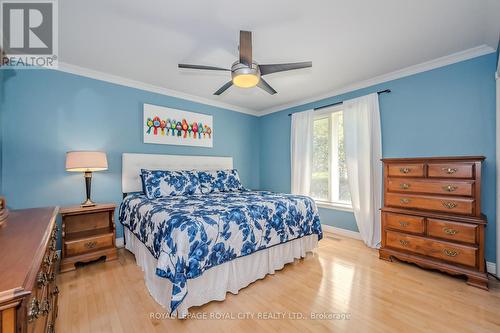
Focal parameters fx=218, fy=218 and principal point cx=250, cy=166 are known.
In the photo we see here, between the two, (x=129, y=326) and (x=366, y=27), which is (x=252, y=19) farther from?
(x=129, y=326)

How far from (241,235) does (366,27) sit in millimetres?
2256

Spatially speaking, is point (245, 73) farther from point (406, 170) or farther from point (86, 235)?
point (86, 235)

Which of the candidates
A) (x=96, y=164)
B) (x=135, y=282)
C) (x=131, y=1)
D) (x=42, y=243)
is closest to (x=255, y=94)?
(x=131, y=1)

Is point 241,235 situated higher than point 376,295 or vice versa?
point 241,235

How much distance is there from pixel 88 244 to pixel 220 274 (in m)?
1.68

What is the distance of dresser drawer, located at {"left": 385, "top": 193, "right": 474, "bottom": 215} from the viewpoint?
2.15 metres

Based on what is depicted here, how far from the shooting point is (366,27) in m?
2.03

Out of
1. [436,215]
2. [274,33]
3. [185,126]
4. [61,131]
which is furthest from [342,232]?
[61,131]

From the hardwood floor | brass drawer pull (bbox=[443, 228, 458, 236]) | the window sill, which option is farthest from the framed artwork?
brass drawer pull (bbox=[443, 228, 458, 236])

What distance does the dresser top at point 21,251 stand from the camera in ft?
1.96

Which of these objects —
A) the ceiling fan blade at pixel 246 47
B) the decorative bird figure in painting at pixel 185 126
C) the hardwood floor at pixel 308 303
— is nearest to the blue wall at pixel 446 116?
the hardwood floor at pixel 308 303

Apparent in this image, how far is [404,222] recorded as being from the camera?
2.51 metres

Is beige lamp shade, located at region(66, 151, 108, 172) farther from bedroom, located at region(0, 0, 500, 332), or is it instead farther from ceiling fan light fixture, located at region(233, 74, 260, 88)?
ceiling fan light fixture, located at region(233, 74, 260, 88)

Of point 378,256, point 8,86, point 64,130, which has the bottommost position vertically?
point 378,256
